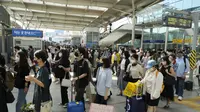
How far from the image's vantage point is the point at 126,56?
584cm

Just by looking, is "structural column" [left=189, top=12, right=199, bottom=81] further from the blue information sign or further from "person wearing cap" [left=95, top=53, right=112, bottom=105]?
the blue information sign

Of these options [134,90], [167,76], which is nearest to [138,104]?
[134,90]

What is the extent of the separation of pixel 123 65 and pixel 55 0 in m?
14.4

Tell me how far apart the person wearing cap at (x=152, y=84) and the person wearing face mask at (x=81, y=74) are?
1.33 metres

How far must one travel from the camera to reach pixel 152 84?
11.9 ft

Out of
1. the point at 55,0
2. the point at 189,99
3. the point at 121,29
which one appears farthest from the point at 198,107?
the point at 121,29

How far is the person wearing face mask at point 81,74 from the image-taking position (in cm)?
376

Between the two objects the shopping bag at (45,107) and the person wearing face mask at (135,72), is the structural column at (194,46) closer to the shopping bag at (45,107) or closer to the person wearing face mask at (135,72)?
the person wearing face mask at (135,72)

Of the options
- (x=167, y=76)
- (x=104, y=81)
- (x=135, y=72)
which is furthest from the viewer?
(x=167, y=76)

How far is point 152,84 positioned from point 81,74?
160 centimetres

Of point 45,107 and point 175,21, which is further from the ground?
point 175,21

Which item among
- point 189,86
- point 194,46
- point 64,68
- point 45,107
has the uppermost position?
point 194,46

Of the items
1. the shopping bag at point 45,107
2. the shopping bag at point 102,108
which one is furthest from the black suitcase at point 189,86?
the shopping bag at point 45,107

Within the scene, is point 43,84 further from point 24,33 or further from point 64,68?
point 24,33
